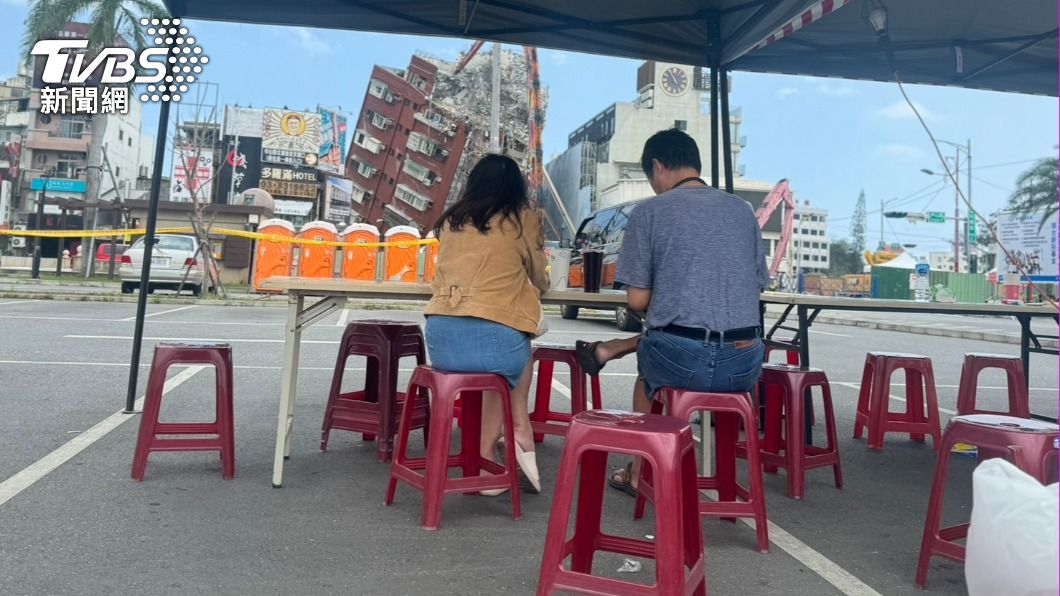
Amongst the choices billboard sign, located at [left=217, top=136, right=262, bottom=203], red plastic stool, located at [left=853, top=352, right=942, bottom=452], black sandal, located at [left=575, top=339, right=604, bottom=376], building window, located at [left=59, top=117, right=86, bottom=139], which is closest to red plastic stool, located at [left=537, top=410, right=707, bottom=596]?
black sandal, located at [left=575, top=339, right=604, bottom=376]

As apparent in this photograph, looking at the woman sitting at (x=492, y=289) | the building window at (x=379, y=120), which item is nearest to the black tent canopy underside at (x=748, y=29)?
the woman sitting at (x=492, y=289)

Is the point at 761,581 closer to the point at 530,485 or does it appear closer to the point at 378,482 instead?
the point at 530,485

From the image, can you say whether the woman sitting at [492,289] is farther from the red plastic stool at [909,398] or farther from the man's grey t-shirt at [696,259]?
the red plastic stool at [909,398]

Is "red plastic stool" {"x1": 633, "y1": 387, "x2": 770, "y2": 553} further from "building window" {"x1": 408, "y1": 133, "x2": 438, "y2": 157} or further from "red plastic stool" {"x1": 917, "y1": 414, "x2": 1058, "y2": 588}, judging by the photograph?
"building window" {"x1": 408, "y1": 133, "x2": 438, "y2": 157}

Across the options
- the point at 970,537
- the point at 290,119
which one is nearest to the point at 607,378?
the point at 970,537

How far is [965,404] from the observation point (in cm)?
487

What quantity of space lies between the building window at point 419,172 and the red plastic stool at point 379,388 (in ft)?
159

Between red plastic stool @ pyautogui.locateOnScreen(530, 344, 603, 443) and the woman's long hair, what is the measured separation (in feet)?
3.19

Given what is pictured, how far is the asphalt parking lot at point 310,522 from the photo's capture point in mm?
2375

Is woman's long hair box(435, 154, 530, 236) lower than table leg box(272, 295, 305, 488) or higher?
higher

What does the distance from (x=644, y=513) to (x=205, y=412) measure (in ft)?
10.5

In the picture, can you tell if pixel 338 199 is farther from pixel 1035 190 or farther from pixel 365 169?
pixel 1035 190

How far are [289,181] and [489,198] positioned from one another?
5049 cm

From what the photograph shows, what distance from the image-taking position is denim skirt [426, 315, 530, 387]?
299cm
